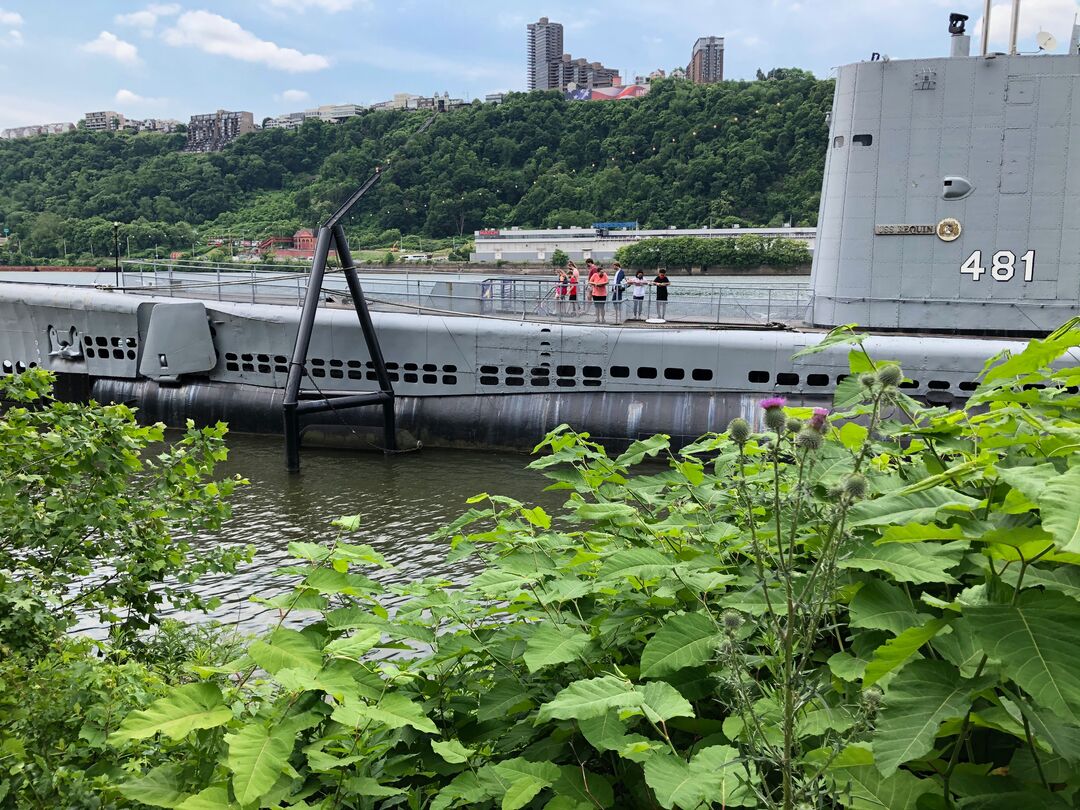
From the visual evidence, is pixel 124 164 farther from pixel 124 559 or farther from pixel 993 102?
pixel 124 559

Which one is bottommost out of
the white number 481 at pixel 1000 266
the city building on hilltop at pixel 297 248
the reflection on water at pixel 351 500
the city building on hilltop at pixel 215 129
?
the reflection on water at pixel 351 500

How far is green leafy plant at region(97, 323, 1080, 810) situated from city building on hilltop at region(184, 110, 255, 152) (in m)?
81.0

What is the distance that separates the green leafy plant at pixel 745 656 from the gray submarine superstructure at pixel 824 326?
1242cm

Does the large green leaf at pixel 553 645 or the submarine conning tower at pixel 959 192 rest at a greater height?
the submarine conning tower at pixel 959 192

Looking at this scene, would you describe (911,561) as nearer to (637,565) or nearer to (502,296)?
(637,565)

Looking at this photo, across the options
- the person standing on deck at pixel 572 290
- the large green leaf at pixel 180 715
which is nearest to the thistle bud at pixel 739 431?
the large green leaf at pixel 180 715

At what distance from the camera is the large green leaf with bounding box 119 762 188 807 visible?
2.52 meters

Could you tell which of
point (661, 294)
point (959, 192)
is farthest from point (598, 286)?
point (959, 192)

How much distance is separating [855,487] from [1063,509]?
0.36 metres

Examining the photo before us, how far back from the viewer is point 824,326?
18141 millimetres

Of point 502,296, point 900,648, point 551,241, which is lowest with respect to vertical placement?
point 900,648

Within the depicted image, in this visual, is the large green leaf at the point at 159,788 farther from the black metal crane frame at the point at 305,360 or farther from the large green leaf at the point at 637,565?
the black metal crane frame at the point at 305,360

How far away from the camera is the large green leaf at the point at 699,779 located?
215 centimetres

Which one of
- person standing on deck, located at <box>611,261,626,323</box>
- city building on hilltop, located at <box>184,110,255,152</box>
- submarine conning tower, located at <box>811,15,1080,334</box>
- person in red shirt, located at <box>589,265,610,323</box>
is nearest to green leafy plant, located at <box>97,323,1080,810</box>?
submarine conning tower, located at <box>811,15,1080,334</box>
